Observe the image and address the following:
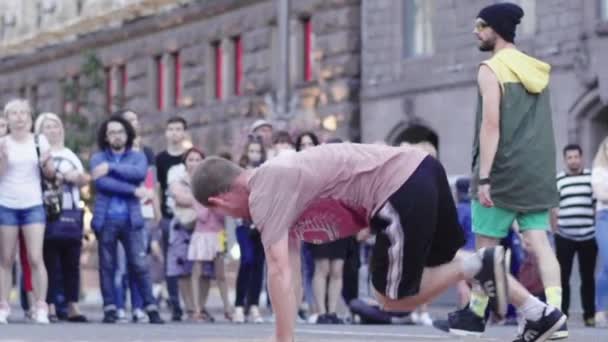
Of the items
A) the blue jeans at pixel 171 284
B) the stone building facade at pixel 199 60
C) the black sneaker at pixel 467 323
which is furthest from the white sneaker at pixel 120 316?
the stone building facade at pixel 199 60

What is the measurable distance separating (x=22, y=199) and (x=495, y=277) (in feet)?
25.0

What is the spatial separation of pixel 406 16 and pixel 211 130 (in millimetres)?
7577

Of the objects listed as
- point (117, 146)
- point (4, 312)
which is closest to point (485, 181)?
point (4, 312)

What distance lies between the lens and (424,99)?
117ft

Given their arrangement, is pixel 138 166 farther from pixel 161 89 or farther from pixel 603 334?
pixel 161 89

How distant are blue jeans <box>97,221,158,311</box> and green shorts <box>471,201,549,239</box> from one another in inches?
248

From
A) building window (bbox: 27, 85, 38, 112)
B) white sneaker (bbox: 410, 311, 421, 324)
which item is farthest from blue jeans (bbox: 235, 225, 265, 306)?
building window (bbox: 27, 85, 38, 112)

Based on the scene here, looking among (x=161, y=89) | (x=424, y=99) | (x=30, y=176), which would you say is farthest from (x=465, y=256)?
(x=161, y=89)

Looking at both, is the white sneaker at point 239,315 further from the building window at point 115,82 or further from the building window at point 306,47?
the building window at point 115,82

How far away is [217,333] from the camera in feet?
45.3

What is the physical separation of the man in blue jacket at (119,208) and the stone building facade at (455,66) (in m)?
14.9

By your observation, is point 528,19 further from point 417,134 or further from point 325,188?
point 325,188

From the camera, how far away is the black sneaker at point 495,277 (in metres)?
9.58

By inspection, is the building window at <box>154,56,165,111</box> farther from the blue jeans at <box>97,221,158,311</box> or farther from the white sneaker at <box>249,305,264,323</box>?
the blue jeans at <box>97,221,158,311</box>
